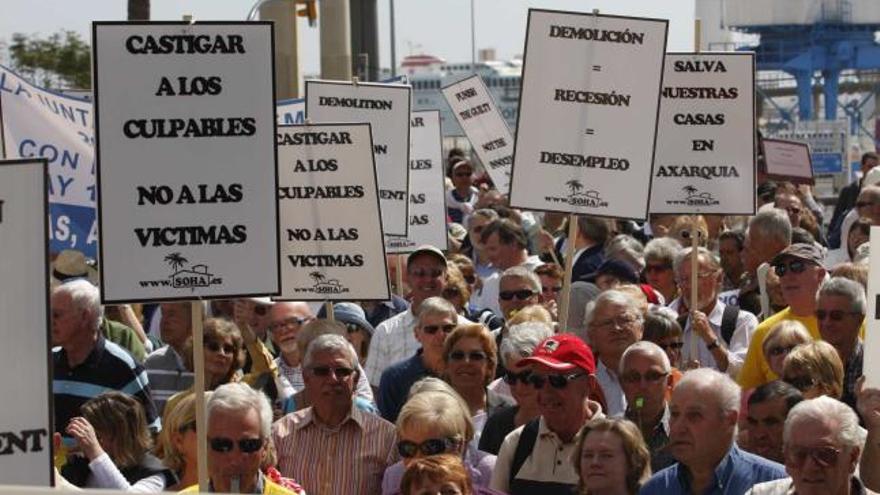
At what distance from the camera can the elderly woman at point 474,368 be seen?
29.0 ft

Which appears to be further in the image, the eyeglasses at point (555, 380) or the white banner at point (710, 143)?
the white banner at point (710, 143)

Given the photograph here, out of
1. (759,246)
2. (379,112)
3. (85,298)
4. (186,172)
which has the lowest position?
(85,298)

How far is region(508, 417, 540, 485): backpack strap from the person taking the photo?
761cm

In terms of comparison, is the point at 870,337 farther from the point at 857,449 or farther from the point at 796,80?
the point at 796,80

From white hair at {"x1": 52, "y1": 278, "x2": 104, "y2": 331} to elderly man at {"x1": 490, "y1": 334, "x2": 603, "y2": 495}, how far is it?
208 centimetres

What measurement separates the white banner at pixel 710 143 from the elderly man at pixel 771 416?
14.3 feet

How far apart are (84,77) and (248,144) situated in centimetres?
4540

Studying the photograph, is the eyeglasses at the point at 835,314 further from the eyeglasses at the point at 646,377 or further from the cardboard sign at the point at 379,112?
the cardboard sign at the point at 379,112

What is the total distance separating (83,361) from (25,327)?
2767 mm

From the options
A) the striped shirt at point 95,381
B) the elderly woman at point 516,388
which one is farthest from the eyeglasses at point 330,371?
the striped shirt at point 95,381

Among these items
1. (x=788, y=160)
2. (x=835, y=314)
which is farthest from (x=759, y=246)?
(x=788, y=160)

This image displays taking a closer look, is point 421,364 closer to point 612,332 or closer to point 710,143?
point 612,332

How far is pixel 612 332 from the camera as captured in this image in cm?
928

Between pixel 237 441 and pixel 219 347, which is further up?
pixel 219 347
